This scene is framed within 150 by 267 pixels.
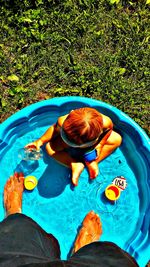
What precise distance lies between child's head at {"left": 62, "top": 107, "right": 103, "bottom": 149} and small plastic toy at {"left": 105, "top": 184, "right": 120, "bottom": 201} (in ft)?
2.27

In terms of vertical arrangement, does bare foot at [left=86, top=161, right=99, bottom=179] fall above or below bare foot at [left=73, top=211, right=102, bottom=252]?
above

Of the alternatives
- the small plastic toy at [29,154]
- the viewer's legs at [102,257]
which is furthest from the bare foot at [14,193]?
the viewer's legs at [102,257]

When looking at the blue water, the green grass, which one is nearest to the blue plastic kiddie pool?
the blue water

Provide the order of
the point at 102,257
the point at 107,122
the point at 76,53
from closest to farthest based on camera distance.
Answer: the point at 102,257, the point at 107,122, the point at 76,53

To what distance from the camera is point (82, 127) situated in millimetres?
2709

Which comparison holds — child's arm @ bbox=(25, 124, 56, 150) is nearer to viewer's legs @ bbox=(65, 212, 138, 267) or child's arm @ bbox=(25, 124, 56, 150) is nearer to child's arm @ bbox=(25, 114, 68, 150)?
child's arm @ bbox=(25, 114, 68, 150)

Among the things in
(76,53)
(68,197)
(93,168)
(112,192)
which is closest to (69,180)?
(68,197)

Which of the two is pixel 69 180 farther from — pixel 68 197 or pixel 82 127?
pixel 82 127

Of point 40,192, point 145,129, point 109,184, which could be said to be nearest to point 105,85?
point 145,129

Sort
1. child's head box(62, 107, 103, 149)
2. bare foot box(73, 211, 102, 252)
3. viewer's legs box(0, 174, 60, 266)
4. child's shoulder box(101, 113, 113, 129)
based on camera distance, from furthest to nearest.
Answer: bare foot box(73, 211, 102, 252) < child's shoulder box(101, 113, 113, 129) < child's head box(62, 107, 103, 149) < viewer's legs box(0, 174, 60, 266)

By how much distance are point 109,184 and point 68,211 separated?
16.2 inches

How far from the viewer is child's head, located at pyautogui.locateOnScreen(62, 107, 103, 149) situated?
2.72 meters

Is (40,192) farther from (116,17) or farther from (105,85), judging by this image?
(116,17)

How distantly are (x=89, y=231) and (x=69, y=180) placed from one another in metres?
0.46
